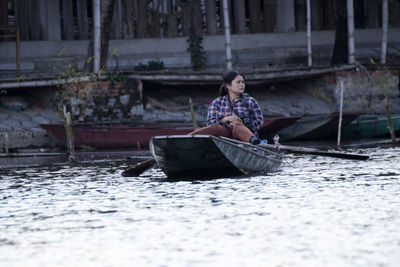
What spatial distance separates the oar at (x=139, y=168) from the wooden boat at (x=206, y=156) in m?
0.60

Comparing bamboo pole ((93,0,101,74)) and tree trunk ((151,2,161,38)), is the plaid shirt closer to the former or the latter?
bamboo pole ((93,0,101,74))

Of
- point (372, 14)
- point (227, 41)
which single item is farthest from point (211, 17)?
point (372, 14)

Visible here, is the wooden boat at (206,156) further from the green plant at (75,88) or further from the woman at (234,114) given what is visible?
the green plant at (75,88)

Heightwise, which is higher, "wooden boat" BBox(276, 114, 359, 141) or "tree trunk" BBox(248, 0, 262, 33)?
"tree trunk" BBox(248, 0, 262, 33)

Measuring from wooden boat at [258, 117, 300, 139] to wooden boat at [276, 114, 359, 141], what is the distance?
0.57m

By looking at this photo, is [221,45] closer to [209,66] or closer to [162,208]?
[209,66]

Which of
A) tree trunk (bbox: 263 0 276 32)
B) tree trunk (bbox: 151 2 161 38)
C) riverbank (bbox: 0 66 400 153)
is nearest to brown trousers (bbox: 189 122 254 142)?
riverbank (bbox: 0 66 400 153)

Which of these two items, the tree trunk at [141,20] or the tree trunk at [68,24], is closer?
the tree trunk at [68,24]

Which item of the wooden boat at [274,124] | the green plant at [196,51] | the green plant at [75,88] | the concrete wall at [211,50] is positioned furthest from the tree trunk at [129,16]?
the wooden boat at [274,124]

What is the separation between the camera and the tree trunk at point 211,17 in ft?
76.9

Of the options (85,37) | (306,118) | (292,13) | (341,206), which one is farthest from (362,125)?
Result: (341,206)

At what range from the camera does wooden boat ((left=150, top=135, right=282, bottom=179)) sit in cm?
1055

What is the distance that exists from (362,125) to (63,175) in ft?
34.6

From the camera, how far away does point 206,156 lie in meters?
10.9
